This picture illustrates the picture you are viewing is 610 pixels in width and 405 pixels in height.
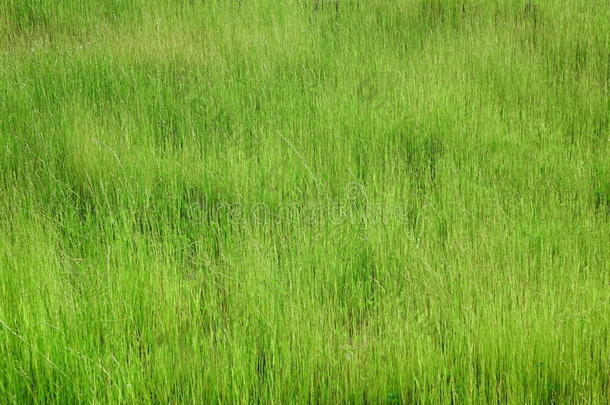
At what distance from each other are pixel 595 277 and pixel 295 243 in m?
1.55

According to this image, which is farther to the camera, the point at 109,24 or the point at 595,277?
the point at 109,24

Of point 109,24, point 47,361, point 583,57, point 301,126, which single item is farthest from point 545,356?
point 109,24

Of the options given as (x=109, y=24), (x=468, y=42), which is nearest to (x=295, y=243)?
(x=468, y=42)

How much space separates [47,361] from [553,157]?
374 cm

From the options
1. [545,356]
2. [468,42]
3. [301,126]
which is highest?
[468,42]

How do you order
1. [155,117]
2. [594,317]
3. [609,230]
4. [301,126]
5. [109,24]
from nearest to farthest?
[594,317]
[609,230]
[301,126]
[155,117]
[109,24]

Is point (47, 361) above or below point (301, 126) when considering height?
below

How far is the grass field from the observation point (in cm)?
270

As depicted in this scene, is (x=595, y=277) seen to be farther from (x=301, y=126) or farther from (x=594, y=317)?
(x=301, y=126)

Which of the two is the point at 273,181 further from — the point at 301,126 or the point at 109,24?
the point at 109,24

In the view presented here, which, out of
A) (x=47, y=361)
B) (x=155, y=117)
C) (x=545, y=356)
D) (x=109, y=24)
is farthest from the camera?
(x=109, y=24)

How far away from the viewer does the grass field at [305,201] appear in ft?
8.84

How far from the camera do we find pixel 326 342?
285cm

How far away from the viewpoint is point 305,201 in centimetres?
436
